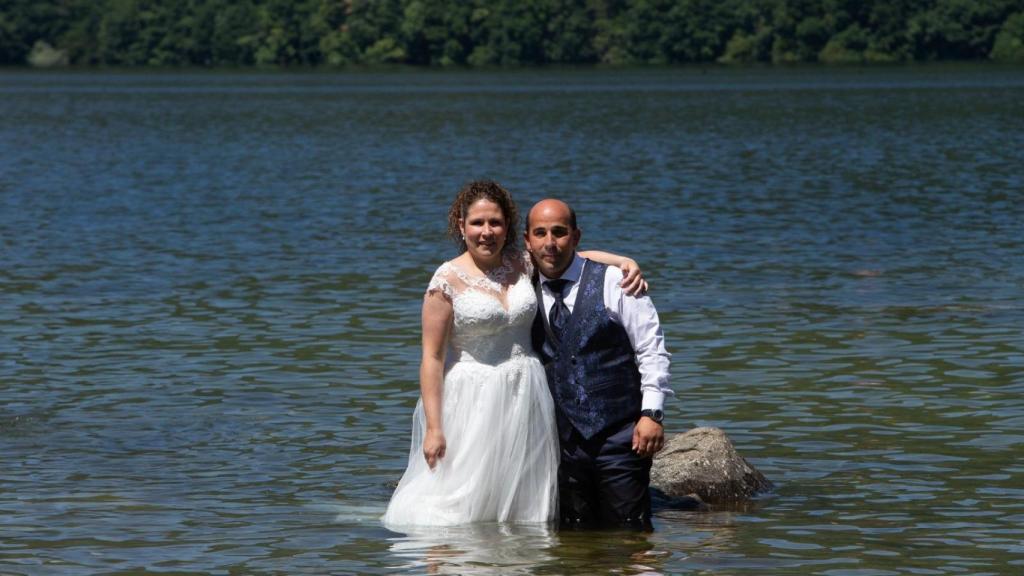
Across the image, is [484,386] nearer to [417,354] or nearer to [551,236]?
[551,236]

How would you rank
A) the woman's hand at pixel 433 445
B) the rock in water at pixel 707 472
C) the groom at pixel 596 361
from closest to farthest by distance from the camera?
the groom at pixel 596 361
the woman's hand at pixel 433 445
the rock in water at pixel 707 472

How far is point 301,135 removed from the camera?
72.1 m

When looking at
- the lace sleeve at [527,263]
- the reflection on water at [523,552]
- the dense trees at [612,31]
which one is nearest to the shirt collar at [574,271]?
the lace sleeve at [527,263]

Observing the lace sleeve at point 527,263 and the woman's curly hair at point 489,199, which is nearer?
the woman's curly hair at point 489,199

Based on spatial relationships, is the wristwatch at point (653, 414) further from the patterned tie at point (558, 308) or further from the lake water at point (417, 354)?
the lake water at point (417, 354)

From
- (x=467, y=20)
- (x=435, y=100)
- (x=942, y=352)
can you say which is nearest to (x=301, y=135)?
(x=435, y=100)

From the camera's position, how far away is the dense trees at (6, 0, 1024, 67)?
16712 cm

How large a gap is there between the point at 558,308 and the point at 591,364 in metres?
0.37

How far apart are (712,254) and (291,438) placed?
46.1ft

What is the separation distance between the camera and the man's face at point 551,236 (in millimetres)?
10406

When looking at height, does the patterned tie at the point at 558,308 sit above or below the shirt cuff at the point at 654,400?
above

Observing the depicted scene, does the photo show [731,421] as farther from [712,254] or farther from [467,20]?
[467,20]

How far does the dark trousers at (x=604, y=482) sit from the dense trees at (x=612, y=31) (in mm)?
159288

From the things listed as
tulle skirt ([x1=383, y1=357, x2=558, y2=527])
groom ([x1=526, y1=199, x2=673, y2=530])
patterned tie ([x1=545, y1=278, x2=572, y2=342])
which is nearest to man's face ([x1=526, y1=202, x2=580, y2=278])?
groom ([x1=526, y1=199, x2=673, y2=530])
